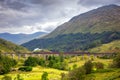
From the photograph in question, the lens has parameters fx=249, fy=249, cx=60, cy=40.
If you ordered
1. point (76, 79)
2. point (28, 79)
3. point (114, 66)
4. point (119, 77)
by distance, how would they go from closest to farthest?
point (119, 77) < point (76, 79) < point (114, 66) < point (28, 79)

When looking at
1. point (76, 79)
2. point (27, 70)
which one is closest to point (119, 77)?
point (76, 79)

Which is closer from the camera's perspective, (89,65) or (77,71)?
(77,71)

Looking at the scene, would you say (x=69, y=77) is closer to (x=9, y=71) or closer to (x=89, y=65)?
(x=89, y=65)

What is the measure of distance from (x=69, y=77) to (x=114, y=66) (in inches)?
1041

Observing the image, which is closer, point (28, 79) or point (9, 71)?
point (28, 79)

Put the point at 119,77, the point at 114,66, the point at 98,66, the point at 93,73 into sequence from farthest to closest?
the point at 98,66 → the point at 114,66 → the point at 93,73 → the point at 119,77

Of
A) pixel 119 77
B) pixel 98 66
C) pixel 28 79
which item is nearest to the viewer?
→ pixel 119 77

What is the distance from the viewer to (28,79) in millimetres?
153250

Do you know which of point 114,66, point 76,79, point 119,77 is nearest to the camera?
point 119,77

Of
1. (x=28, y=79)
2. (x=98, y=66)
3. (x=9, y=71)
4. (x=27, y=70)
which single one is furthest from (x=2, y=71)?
(x=98, y=66)

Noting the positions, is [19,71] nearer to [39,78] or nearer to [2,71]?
[2,71]

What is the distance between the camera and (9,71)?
194000 millimetres

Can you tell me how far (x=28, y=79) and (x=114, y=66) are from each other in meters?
58.0

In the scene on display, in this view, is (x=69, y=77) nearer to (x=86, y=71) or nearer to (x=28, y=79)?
(x=86, y=71)
